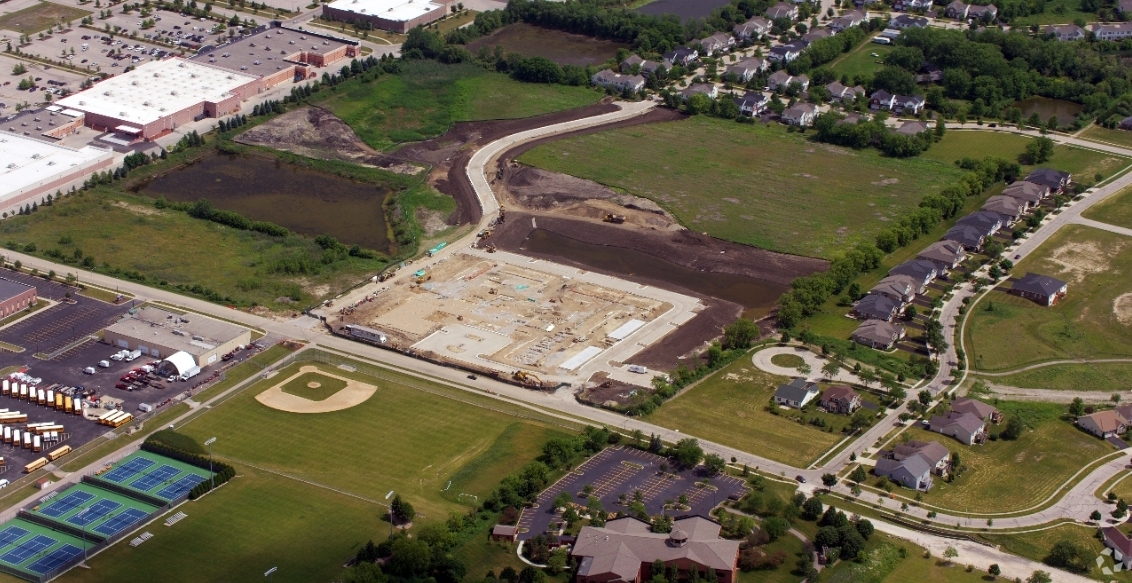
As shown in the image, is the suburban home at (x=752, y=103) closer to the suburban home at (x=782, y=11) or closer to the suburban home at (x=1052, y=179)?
the suburban home at (x=1052, y=179)

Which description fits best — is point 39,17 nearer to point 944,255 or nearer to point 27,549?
point 27,549

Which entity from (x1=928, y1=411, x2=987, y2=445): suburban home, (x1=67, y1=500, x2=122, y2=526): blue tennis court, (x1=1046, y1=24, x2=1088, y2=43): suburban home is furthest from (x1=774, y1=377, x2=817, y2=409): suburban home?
(x1=1046, y1=24, x2=1088, y2=43): suburban home

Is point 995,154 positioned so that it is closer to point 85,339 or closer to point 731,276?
point 731,276

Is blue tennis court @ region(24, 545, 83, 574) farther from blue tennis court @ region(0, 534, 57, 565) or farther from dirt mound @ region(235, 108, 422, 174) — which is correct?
dirt mound @ region(235, 108, 422, 174)

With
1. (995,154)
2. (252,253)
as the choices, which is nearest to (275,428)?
(252,253)

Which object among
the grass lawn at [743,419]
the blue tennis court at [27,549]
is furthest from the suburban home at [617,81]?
the blue tennis court at [27,549]

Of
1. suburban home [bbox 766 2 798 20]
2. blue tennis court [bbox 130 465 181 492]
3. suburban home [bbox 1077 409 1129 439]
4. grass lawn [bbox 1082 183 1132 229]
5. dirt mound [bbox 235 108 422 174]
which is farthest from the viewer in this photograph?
suburban home [bbox 766 2 798 20]

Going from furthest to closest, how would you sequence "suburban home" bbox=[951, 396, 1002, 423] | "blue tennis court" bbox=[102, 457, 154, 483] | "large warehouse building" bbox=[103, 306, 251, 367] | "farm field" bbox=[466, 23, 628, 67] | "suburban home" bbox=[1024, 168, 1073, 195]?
1. "farm field" bbox=[466, 23, 628, 67]
2. "suburban home" bbox=[1024, 168, 1073, 195]
3. "large warehouse building" bbox=[103, 306, 251, 367]
4. "suburban home" bbox=[951, 396, 1002, 423]
5. "blue tennis court" bbox=[102, 457, 154, 483]
